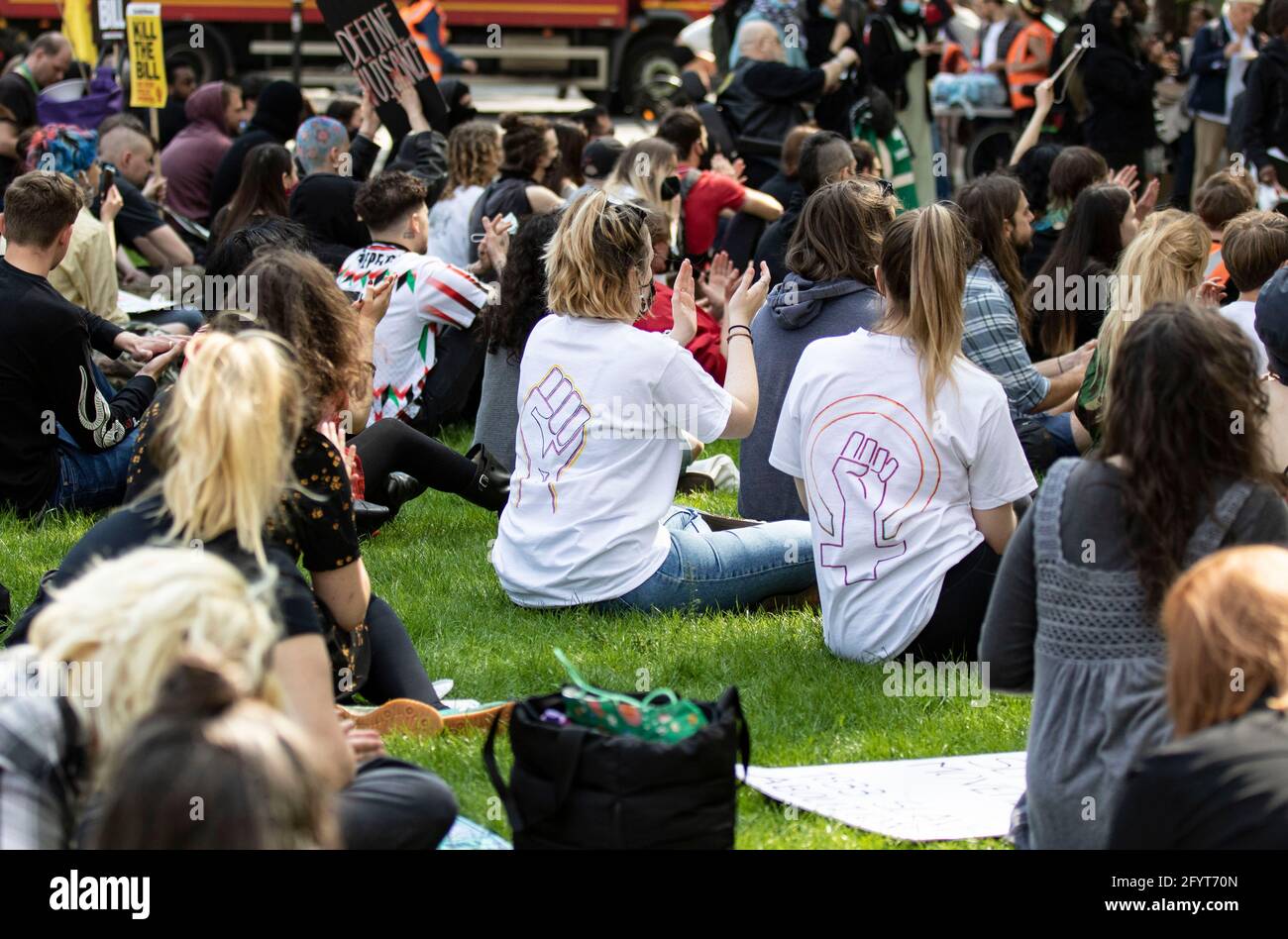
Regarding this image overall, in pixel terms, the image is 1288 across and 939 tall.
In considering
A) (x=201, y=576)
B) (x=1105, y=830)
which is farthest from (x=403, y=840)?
(x=1105, y=830)

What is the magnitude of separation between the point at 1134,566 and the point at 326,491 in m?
1.79

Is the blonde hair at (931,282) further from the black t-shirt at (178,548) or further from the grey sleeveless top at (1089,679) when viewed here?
the black t-shirt at (178,548)

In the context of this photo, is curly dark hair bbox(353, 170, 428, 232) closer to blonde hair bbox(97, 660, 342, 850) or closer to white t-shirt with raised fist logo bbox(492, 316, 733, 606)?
white t-shirt with raised fist logo bbox(492, 316, 733, 606)

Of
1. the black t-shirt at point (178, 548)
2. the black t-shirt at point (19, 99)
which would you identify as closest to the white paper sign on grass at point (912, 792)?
the black t-shirt at point (178, 548)

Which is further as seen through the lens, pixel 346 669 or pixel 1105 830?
pixel 346 669

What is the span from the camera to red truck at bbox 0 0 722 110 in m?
19.3

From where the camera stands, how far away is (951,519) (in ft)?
15.7

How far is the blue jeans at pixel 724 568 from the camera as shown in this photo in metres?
→ 5.35

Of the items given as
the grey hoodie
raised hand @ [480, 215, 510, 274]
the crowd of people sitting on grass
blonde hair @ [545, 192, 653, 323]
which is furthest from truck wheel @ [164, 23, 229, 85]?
blonde hair @ [545, 192, 653, 323]

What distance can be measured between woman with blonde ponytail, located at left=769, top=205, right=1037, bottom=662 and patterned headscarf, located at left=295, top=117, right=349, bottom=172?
5291 mm

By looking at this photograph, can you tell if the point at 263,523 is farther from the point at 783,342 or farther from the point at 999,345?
the point at 999,345
